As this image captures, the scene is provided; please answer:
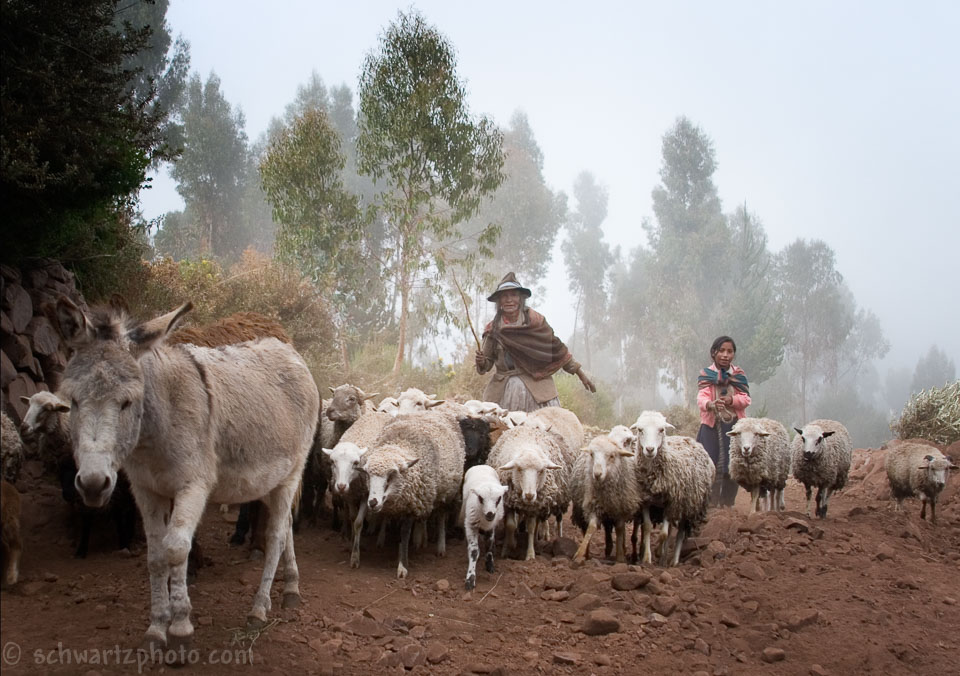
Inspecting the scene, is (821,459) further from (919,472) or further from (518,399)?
(518,399)

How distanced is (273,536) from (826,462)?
7.91 m

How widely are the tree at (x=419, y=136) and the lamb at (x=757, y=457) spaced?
8.98 meters

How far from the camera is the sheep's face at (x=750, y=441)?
8.65m

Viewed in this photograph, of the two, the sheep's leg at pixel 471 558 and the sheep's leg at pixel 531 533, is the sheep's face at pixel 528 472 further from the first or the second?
the sheep's leg at pixel 471 558

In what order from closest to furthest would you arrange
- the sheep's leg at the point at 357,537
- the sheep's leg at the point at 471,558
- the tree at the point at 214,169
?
the sheep's leg at the point at 471,558 → the sheep's leg at the point at 357,537 → the tree at the point at 214,169

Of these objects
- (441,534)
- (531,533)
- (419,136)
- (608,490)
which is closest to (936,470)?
(608,490)

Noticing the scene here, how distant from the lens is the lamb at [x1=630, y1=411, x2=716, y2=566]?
23.0ft

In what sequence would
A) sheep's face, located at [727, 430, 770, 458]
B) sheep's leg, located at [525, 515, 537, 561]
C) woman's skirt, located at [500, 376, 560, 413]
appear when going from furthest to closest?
woman's skirt, located at [500, 376, 560, 413] → sheep's face, located at [727, 430, 770, 458] → sheep's leg, located at [525, 515, 537, 561]

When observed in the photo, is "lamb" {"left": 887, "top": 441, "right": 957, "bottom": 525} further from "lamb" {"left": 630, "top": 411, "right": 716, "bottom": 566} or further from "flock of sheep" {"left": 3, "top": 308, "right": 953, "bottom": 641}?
"lamb" {"left": 630, "top": 411, "right": 716, "bottom": 566}

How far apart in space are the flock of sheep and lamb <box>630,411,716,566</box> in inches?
0.6

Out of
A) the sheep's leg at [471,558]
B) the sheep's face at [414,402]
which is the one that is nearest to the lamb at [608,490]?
the sheep's leg at [471,558]

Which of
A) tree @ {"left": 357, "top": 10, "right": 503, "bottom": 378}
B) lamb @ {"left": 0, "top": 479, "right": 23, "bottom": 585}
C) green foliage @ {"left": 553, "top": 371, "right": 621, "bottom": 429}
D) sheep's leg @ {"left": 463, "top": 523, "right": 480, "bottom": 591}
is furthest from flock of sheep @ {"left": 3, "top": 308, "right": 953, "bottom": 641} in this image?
green foliage @ {"left": 553, "top": 371, "right": 621, "bottom": 429}

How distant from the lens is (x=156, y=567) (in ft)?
11.0

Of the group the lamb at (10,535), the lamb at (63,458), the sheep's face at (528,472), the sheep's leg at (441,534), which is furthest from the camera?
the sheep's leg at (441,534)
